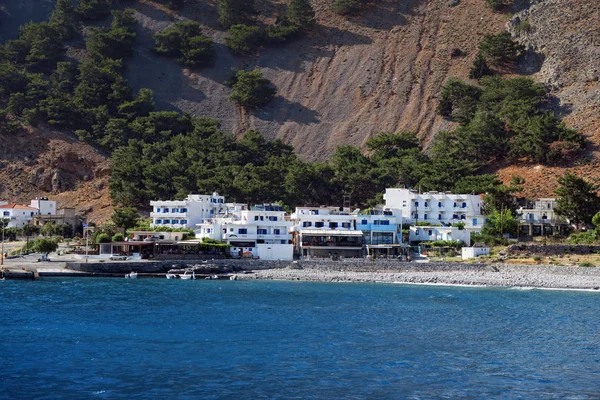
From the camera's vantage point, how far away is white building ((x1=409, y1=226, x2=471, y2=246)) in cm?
8219

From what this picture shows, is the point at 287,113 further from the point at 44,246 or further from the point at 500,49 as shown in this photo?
the point at 44,246

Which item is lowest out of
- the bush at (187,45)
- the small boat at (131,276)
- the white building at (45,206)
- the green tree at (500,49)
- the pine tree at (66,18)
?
the small boat at (131,276)

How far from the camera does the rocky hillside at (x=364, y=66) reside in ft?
385

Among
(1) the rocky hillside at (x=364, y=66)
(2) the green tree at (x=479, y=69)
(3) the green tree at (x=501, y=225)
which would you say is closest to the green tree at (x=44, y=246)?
(1) the rocky hillside at (x=364, y=66)

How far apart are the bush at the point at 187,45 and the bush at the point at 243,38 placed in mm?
3312

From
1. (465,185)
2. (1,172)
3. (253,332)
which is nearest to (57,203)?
(1,172)

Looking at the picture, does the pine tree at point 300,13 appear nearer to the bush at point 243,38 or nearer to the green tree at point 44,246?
the bush at point 243,38

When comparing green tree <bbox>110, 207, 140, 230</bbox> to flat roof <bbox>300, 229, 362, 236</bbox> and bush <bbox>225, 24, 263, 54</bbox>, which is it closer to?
flat roof <bbox>300, 229, 362, 236</bbox>

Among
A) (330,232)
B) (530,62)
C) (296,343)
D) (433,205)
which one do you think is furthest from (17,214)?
(530,62)

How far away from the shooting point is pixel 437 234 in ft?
274

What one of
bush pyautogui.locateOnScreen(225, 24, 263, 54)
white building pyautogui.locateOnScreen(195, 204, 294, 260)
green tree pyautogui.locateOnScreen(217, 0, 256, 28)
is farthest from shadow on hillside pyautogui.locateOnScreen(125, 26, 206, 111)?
white building pyautogui.locateOnScreen(195, 204, 294, 260)

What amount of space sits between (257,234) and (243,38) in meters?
63.1

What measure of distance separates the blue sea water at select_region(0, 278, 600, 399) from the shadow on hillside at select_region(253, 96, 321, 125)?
6592cm

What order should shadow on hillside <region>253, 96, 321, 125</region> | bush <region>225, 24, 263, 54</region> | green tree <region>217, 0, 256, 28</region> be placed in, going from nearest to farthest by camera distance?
shadow on hillside <region>253, 96, 321, 125</region>
bush <region>225, 24, 263, 54</region>
green tree <region>217, 0, 256, 28</region>
